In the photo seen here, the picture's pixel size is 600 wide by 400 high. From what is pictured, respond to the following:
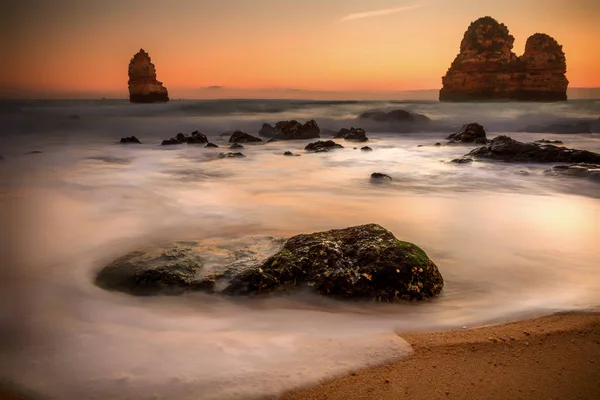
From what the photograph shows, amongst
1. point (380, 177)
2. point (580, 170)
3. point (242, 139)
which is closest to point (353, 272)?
point (380, 177)

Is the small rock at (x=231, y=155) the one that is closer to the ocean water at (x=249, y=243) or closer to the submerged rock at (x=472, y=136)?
the ocean water at (x=249, y=243)

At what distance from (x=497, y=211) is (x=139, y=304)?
5.29m

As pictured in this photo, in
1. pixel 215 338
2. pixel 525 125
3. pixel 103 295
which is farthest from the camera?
pixel 525 125

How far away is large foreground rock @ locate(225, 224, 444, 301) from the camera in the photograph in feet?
9.90

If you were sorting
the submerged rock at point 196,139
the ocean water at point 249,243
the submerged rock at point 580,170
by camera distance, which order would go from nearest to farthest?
the ocean water at point 249,243
the submerged rock at point 580,170
the submerged rock at point 196,139

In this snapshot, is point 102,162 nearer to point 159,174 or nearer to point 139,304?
point 159,174

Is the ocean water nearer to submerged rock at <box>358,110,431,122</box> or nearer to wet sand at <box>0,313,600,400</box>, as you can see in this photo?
wet sand at <box>0,313,600,400</box>

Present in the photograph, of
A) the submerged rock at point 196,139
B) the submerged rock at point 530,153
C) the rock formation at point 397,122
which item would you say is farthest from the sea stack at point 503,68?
the submerged rock at point 196,139

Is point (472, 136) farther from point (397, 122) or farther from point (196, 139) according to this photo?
point (196, 139)

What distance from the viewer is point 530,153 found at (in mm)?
11195

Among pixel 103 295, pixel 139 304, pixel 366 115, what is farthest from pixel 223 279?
pixel 366 115

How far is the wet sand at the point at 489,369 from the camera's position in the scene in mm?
1946

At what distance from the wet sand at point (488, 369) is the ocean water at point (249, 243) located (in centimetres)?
12

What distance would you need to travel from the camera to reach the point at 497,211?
20.2ft
